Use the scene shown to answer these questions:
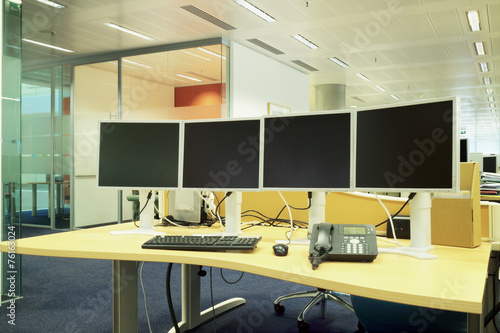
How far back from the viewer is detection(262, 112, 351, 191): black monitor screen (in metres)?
1.69

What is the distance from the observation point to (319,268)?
1.30 meters

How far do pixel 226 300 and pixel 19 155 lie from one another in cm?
207

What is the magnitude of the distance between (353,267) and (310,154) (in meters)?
0.59

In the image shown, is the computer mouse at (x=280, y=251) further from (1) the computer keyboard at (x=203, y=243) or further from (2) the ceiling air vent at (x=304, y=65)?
(2) the ceiling air vent at (x=304, y=65)

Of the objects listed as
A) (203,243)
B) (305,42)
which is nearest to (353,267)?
(203,243)

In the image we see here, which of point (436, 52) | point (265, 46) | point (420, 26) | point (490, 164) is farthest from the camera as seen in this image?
point (436, 52)

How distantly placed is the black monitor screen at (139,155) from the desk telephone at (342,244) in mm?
854

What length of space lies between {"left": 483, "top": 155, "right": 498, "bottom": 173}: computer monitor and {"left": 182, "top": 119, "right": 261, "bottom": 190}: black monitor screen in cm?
525

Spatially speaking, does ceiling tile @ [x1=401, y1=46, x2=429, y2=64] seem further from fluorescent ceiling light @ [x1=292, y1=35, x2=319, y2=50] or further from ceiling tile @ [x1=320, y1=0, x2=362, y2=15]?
ceiling tile @ [x1=320, y1=0, x2=362, y2=15]

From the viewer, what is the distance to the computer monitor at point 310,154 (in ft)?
5.54

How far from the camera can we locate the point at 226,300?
3.12 m

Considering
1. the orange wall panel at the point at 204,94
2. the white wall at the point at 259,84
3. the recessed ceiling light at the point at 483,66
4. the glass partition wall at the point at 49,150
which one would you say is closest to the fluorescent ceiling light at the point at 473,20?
the recessed ceiling light at the point at 483,66

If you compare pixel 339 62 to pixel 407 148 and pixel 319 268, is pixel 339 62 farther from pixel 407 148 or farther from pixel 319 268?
pixel 319 268

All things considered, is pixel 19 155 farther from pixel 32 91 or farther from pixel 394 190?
pixel 32 91
